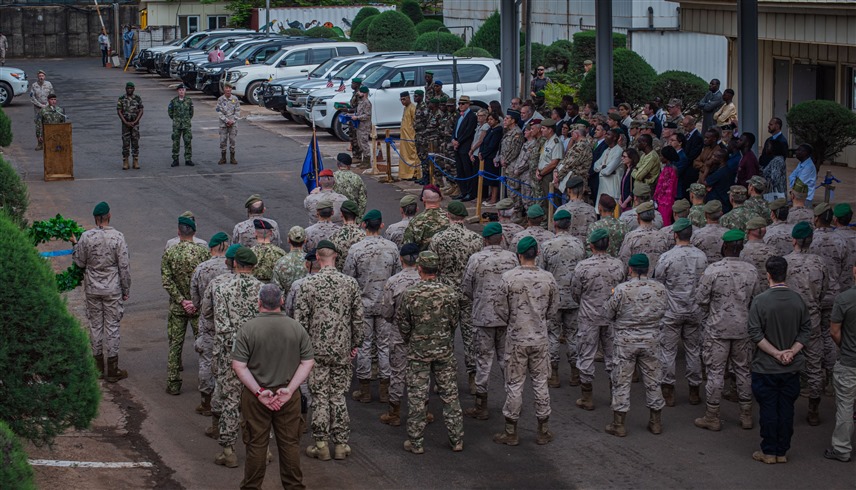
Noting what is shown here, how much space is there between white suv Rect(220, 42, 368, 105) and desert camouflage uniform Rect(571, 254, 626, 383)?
25481mm

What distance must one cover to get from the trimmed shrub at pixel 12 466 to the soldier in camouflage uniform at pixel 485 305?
15.3ft

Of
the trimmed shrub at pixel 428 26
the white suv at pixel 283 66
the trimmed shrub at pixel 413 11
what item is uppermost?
the trimmed shrub at pixel 413 11

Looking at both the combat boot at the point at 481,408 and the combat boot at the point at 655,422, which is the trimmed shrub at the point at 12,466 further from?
the combat boot at the point at 655,422

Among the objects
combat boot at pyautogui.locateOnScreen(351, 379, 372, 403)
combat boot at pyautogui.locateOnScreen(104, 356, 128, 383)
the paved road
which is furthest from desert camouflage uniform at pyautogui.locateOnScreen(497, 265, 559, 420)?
combat boot at pyautogui.locateOnScreen(104, 356, 128, 383)

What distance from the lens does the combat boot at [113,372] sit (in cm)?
1223

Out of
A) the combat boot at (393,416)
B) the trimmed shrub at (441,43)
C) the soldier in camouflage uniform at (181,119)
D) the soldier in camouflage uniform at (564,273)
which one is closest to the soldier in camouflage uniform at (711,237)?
the soldier in camouflage uniform at (564,273)

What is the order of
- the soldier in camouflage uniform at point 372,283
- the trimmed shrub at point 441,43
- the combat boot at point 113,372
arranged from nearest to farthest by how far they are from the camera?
the soldier in camouflage uniform at point 372,283 → the combat boot at point 113,372 → the trimmed shrub at point 441,43

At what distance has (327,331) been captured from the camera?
1004cm

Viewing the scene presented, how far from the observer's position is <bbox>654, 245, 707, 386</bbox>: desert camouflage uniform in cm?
1135

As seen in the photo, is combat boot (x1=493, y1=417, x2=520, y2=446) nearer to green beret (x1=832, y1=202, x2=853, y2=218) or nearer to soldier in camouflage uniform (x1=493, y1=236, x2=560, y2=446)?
soldier in camouflage uniform (x1=493, y1=236, x2=560, y2=446)

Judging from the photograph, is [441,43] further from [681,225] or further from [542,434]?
[542,434]

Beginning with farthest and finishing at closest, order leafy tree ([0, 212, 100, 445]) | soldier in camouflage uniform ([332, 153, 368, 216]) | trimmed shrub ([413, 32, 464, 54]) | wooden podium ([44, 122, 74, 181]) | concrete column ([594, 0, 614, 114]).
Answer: trimmed shrub ([413, 32, 464, 54]) → wooden podium ([44, 122, 74, 181]) → concrete column ([594, 0, 614, 114]) → soldier in camouflage uniform ([332, 153, 368, 216]) → leafy tree ([0, 212, 100, 445])

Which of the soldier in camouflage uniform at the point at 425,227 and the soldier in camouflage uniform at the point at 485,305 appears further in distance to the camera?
the soldier in camouflage uniform at the point at 425,227

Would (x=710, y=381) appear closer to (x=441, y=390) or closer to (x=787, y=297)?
(x=787, y=297)
